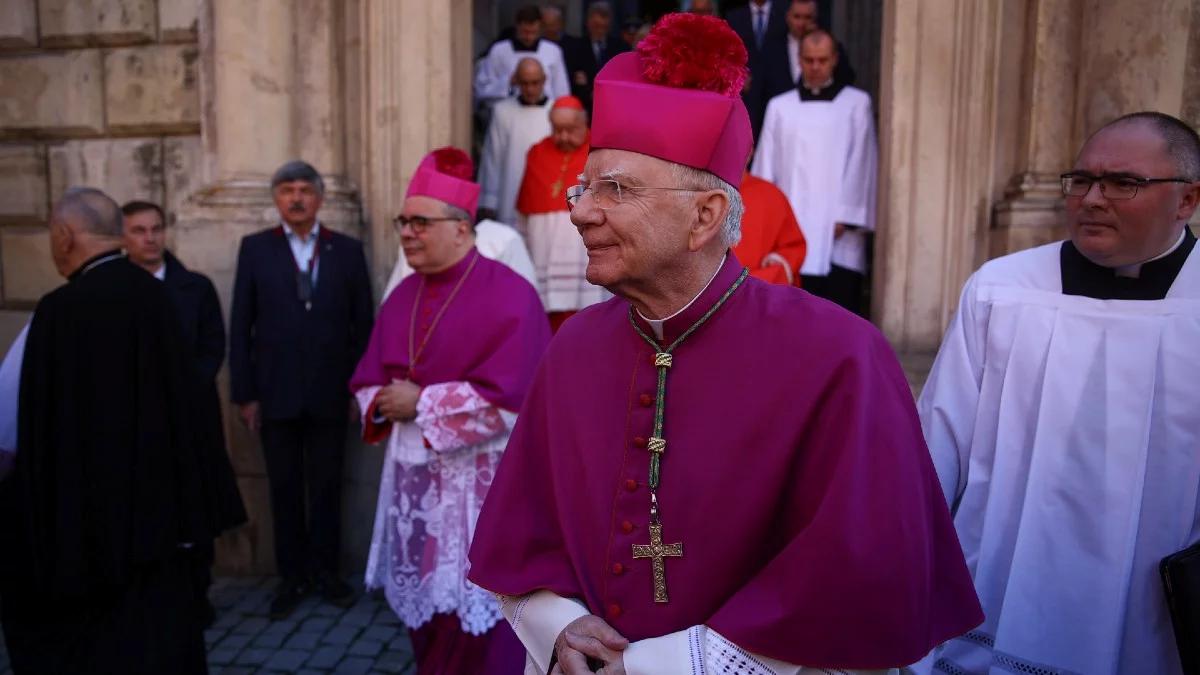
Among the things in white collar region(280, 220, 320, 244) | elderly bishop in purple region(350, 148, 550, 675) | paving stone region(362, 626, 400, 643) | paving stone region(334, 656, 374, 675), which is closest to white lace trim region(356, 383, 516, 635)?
elderly bishop in purple region(350, 148, 550, 675)

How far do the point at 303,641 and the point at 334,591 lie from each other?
1.69 feet

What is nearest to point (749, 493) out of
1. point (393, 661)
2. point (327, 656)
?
point (393, 661)

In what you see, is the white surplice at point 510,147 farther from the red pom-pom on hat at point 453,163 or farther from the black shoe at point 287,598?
the black shoe at point 287,598

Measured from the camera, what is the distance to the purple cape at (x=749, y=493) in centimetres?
171

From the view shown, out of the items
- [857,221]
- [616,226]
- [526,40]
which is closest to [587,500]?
[616,226]

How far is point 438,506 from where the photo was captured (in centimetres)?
389

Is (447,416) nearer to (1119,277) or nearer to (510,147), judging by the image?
(1119,277)

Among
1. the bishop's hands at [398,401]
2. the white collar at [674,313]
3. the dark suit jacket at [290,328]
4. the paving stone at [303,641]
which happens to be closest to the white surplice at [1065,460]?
the white collar at [674,313]

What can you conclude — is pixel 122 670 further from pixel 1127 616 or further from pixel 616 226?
pixel 1127 616

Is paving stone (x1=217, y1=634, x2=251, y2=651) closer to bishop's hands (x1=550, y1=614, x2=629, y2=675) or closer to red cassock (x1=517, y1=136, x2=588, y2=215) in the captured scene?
red cassock (x1=517, y1=136, x2=588, y2=215)

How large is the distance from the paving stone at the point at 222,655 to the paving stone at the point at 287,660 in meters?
0.19

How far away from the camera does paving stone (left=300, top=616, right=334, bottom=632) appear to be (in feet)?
15.8

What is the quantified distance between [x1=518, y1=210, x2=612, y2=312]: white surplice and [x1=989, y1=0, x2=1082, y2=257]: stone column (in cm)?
238

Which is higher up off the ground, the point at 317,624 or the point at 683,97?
Result: the point at 683,97
